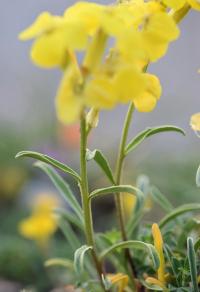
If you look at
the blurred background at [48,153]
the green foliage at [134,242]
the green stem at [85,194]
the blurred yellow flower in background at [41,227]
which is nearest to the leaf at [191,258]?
the green foliage at [134,242]

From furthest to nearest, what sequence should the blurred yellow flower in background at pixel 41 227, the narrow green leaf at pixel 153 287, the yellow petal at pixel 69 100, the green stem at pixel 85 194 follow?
the blurred yellow flower in background at pixel 41 227, the narrow green leaf at pixel 153 287, the green stem at pixel 85 194, the yellow petal at pixel 69 100

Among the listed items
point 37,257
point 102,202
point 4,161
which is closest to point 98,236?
point 37,257

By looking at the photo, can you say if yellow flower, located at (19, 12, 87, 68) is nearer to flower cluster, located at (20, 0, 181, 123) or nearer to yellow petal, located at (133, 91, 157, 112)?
flower cluster, located at (20, 0, 181, 123)

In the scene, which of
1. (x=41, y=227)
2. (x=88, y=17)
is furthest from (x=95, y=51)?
(x=41, y=227)

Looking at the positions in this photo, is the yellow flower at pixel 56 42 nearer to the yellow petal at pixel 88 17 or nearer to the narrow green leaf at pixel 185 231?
the yellow petal at pixel 88 17

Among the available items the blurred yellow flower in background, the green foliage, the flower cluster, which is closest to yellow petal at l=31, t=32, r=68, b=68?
the flower cluster

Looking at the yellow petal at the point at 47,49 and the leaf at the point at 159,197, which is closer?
the yellow petal at the point at 47,49

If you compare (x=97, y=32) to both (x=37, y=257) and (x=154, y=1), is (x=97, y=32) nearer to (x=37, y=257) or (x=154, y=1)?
(x=154, y=1)

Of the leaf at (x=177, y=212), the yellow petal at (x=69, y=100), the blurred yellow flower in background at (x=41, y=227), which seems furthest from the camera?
the blurred yellow flower in background at (x=41, y=227)
